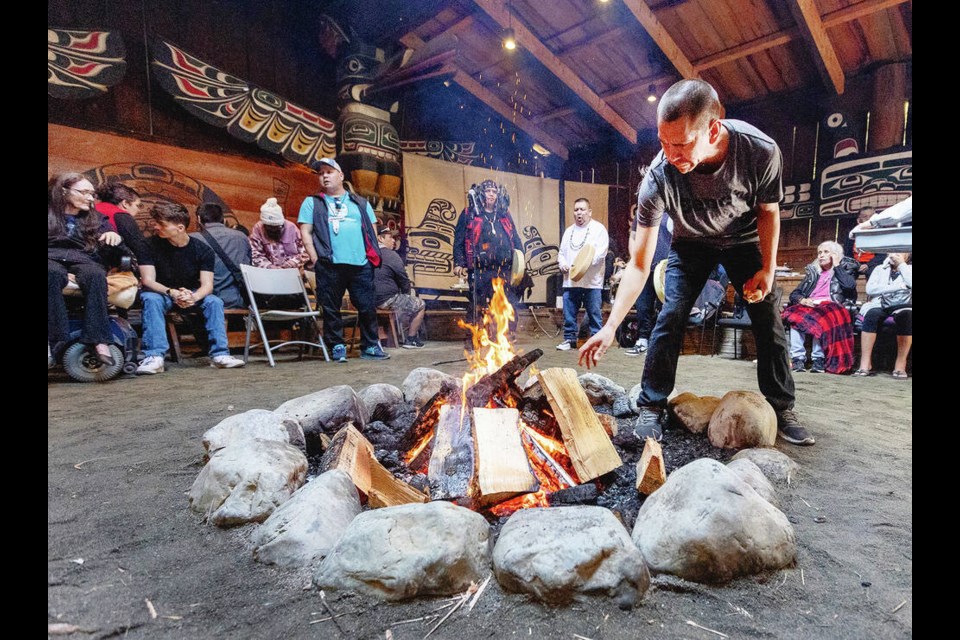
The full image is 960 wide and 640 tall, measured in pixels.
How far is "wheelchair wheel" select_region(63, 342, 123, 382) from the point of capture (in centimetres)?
368

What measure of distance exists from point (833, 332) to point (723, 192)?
4.54 metres

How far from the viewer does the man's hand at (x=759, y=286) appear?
207cm

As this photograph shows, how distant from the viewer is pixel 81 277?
3.66 metres

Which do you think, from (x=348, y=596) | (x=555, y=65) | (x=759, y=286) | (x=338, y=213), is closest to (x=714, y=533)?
(x=348, y=596)

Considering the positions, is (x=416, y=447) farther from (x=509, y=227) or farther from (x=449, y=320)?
(x=449, y=320)

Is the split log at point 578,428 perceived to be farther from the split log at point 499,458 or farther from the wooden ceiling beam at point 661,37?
the wooden ceiling beam at point 661,37

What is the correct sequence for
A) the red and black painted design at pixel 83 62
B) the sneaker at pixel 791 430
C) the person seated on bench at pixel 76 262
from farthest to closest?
the red and black painted design at pixel 83 62 → the person seated on bench at pixel 76 262 → the sneaker at pixel 791 430

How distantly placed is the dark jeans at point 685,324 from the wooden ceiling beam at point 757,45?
23.3ft

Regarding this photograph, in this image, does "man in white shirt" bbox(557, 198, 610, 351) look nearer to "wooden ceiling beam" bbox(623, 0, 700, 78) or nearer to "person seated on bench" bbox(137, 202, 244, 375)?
"wooden ceiling beam" bbox(623, 0, 700, 78)

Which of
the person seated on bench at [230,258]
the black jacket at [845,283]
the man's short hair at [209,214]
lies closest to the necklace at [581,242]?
the black jacket at [845,283]

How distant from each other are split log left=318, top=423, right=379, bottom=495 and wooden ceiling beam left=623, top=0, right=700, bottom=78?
7.42 metres

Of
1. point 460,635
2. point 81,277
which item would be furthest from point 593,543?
point 81,277

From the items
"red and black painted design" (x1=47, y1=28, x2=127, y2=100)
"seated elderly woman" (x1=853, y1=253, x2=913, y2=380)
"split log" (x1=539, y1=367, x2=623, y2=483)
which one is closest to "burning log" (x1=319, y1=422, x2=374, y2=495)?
"split log" (x1=539, y1=367, x2=623, y2=483)
